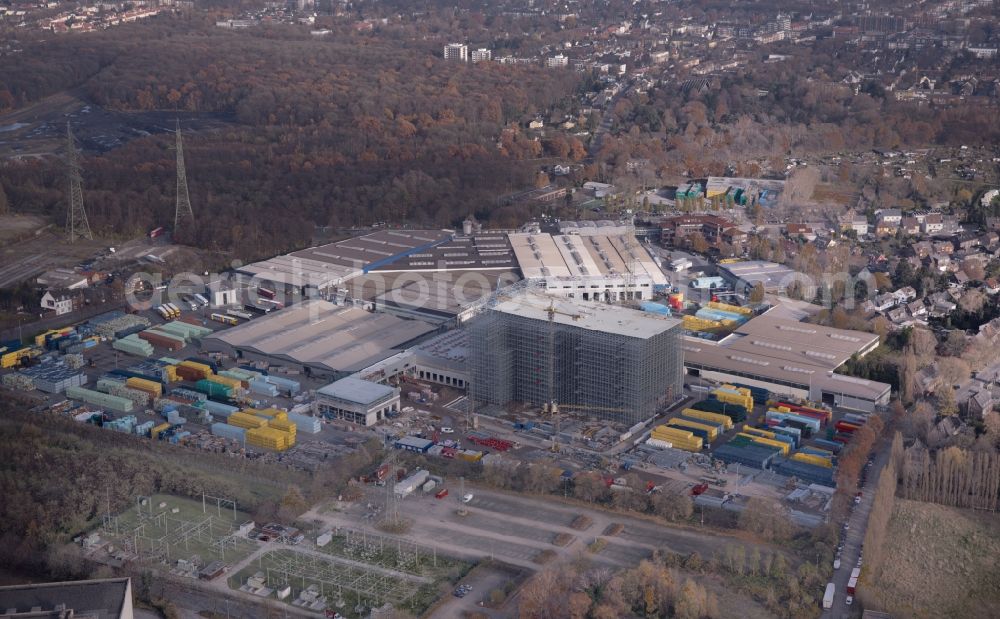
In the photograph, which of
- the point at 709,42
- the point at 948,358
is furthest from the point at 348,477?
the point at 709,42

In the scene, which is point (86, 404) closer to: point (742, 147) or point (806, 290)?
point (806, 290)

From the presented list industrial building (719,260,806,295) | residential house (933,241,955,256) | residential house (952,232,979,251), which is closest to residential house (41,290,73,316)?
industrial building (719,260,806,295)

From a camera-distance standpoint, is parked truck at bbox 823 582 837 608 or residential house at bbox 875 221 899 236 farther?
residential house at bbox 875 221 899 236

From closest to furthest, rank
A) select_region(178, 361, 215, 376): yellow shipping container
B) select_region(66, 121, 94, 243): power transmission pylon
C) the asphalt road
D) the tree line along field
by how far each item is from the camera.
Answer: the asphalt road
select_region(178, 361, 215, 376): yellow shipping container
select_region(66, 121, 94, 243): power transmission pylon
the tree line along field

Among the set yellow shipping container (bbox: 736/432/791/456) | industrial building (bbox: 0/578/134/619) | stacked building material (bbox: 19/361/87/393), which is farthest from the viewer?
stacked building material (bbox: 19/361/87/393)

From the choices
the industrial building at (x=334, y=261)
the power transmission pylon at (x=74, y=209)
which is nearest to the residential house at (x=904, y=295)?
the industrial building at (x=334, y=261)

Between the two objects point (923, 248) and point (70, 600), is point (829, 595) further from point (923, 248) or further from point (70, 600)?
point (923, 248)

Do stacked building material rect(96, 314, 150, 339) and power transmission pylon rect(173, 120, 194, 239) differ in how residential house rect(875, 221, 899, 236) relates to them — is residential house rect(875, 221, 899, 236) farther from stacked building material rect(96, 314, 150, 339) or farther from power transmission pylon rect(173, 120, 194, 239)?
stacked building material rect(96, 314, 150, 339)
